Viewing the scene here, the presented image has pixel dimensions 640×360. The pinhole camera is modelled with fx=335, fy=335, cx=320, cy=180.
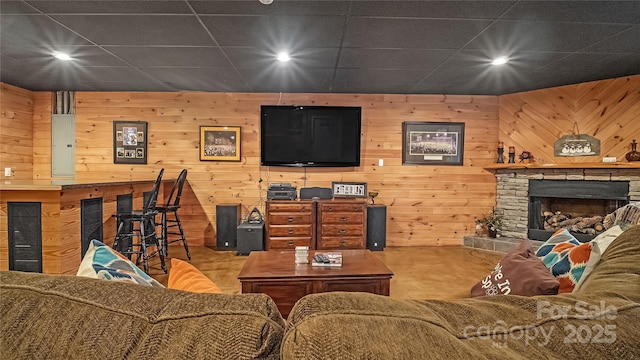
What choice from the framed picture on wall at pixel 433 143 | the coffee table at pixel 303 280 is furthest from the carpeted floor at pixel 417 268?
the framed picture on wall at pixel 433 143

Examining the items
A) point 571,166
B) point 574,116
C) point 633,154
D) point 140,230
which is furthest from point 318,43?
point 633,154

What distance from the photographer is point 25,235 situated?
256 centimetres

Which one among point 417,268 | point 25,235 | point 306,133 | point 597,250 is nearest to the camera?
point 597,250

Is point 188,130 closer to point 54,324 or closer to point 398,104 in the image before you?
point 398,104

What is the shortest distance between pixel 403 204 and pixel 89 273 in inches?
177

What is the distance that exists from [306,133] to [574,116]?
3490 millimetres

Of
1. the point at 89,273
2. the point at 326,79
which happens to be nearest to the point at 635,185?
the point at 326,79

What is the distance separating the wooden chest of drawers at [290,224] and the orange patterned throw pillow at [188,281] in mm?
3186

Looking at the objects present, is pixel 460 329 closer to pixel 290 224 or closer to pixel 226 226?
pixel 290 224

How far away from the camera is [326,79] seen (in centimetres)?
415

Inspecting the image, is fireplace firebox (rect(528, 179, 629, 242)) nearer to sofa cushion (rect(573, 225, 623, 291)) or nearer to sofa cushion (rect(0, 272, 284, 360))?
sofa cushion (rect(573, 225, 623, 291))

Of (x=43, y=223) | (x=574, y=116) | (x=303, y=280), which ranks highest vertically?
(x=574, y=116)

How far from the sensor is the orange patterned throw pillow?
3.20ft

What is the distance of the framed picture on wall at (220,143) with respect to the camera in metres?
4.84
